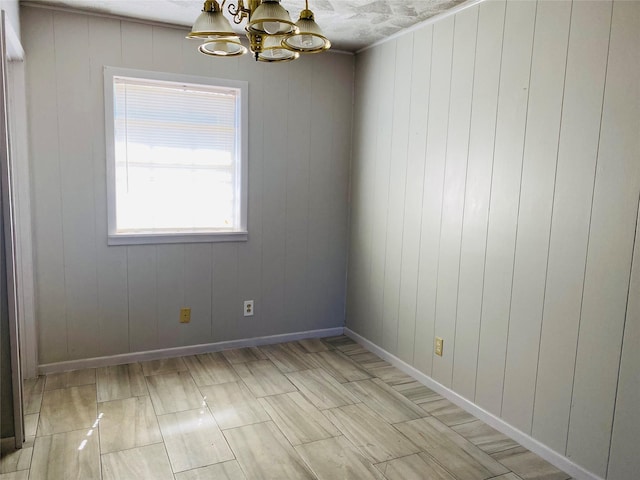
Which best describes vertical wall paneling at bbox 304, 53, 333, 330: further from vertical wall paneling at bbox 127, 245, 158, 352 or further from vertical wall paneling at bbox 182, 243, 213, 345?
vertical wall paneling at bbox 127, 245, 158, 352

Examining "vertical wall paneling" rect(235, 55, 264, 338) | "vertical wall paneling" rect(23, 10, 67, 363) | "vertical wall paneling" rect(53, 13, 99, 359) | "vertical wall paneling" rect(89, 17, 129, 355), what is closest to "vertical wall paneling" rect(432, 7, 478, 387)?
"vertical wall paneling" rect(235, 55, 264, 338)

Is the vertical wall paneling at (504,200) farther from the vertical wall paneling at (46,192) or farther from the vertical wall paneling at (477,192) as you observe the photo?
the vertical wall paneling at (46,192)

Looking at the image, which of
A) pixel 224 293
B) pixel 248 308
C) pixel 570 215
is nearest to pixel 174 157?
pixel 224 293

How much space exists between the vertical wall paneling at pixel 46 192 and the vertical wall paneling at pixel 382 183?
7.42 ft

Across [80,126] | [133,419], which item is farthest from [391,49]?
[133,419]

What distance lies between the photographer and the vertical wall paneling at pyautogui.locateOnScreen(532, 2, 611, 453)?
2133 millimetres

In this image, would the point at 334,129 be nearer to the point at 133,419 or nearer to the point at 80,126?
the point at 80,126

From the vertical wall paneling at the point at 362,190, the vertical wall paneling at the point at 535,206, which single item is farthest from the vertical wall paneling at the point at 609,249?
the vertical wall paneling at the point at 362,190

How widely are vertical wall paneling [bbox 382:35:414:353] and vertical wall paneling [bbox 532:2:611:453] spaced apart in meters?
1.25

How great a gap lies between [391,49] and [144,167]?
6.56ft

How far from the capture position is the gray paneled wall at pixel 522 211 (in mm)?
2062

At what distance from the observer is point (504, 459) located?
2.39m

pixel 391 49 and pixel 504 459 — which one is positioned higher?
pixel 391 49

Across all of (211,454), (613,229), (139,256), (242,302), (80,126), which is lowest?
(211,454)
